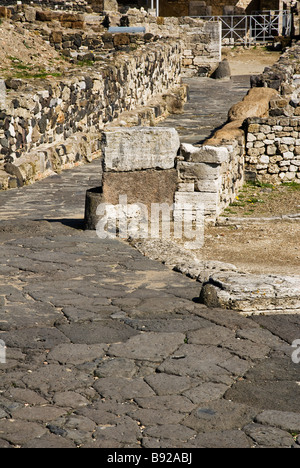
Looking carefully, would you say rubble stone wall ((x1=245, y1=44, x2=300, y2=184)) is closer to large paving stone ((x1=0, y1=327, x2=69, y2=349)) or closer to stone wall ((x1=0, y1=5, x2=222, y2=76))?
large paving stone ((x1=0, y1=327, x2=69, y2=349))

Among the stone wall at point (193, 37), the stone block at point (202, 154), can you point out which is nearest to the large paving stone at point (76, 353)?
the stone block at point (202, 154)

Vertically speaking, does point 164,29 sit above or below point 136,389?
above

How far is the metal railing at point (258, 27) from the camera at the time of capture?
3062 centimetres

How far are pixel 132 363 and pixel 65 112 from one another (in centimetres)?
887

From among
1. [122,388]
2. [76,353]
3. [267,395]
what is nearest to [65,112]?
[76,353]

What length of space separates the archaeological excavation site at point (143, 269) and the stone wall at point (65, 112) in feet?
0.13

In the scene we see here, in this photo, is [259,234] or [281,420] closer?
[281,420]

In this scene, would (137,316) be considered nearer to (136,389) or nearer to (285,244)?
(136,389)

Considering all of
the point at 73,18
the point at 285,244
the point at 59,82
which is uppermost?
the point at 73,18

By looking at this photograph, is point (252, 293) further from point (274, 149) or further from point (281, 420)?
point (274, 149)

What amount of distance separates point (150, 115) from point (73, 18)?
30.4 ft

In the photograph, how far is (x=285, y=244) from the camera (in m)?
7.36

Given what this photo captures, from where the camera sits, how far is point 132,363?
423 centimetres

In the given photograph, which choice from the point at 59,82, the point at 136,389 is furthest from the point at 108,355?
the point at 59,82
